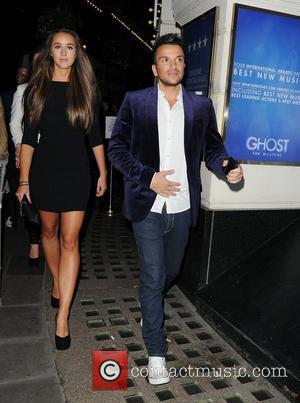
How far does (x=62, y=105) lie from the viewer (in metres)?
2.97

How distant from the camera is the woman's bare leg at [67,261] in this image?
304 cm

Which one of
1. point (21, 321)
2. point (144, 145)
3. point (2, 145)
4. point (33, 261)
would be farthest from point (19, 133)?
point (144, 145)

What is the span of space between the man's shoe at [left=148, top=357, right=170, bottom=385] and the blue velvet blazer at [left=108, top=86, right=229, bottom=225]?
970 millimetres

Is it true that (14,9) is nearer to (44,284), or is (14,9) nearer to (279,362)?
(44,284)

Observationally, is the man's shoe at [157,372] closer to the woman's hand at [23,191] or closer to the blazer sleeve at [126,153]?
the blazer sleeve at [126,153]

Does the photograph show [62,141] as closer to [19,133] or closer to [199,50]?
[19,133]

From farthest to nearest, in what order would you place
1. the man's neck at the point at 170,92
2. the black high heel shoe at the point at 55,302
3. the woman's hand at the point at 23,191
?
the black high heel shoe at the point at 55,302, the woman's hand at the point at 23,191, the man's neck at the point at 170,92

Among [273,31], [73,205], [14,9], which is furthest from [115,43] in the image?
[73,205]

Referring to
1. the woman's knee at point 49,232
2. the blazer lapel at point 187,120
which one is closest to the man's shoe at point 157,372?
the woman's knee at point 49,232

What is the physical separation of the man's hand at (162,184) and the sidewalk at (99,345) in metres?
1.31

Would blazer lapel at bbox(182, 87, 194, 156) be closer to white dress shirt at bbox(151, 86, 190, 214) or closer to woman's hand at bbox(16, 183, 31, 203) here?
white dress shirt at bbox(151, 86, 190, 214)

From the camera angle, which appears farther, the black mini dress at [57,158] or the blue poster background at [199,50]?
the blue poster background at [199,50]

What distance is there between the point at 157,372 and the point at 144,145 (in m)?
1.55

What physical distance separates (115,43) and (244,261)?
1436 cm
